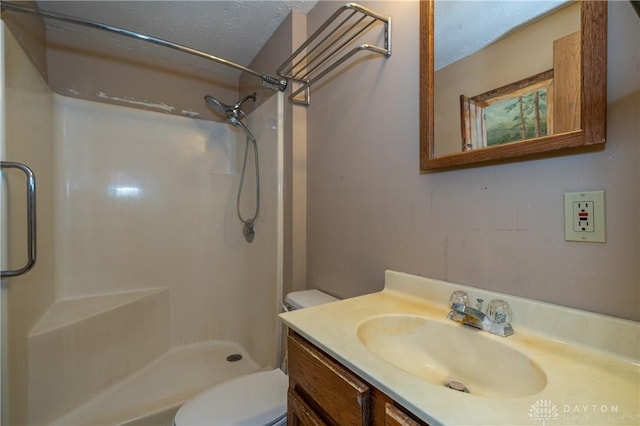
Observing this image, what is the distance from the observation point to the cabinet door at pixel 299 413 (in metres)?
0.67

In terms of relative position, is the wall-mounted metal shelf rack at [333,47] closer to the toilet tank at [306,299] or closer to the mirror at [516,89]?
the mirror at [516,89]

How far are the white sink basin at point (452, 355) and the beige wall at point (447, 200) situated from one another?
161 millimetres

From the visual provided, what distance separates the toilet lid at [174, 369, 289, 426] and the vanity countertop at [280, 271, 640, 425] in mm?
519

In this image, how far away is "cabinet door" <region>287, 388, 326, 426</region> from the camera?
2.21ft

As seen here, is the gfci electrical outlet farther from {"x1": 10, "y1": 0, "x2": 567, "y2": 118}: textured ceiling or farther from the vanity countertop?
{"x1": 10, "y1": 0, "x2": 567, "y2": 118}: textured ceiling

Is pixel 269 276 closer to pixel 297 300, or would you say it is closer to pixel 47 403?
pixel 297 300

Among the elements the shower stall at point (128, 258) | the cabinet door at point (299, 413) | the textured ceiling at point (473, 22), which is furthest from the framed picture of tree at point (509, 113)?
the shower stall at point (128, 258)

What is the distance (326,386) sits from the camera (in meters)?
0.64

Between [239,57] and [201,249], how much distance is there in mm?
1462

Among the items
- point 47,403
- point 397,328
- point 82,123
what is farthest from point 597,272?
point 82,123

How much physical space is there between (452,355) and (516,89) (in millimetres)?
717

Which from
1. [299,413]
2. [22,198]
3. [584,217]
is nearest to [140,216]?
[22,198]

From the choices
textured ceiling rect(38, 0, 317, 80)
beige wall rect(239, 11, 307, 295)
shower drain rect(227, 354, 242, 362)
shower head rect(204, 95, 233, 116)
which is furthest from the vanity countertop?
shower head rect(204, 95, 233, 116)

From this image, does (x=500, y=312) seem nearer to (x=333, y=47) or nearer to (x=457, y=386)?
(x=457, y=386)
